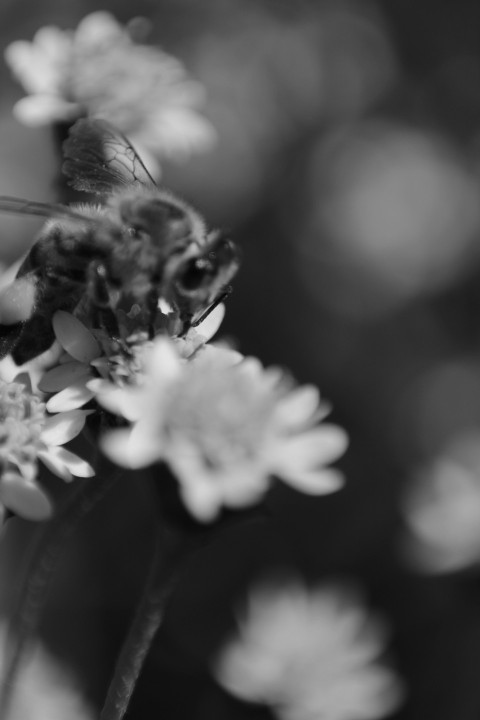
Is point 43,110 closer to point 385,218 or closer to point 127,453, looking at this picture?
point 127,453

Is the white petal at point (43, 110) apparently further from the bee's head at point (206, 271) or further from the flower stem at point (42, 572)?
the flower stem at point (42, 572)

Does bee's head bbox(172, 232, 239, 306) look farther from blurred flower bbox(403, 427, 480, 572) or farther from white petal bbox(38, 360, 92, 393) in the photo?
blurred flower bbox(403, 427, 480, 572)

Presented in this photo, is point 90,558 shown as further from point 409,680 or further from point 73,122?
point 73,122

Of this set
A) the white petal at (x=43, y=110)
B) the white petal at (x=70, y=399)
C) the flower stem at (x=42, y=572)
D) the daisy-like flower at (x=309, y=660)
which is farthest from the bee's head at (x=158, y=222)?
the daisy-like flower at (x=309, y=660)

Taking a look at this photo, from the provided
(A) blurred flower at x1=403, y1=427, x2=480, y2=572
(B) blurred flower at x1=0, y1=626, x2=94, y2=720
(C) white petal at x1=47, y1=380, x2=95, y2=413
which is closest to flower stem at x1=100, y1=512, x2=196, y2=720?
(C) white petal at x1=47, y1=380, x2=95, y2=413

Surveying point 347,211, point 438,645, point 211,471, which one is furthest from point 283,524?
point 211,471
